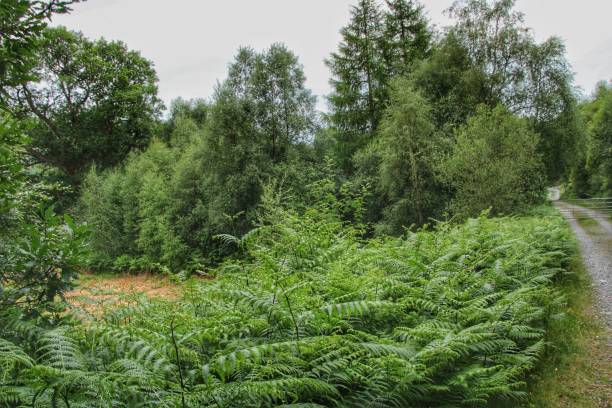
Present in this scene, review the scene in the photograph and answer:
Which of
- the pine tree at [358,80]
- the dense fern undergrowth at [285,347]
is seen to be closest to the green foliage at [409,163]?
the pine tree at [358,80]

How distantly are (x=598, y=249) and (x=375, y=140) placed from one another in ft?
33.0

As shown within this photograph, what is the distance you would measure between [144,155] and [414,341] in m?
23.2

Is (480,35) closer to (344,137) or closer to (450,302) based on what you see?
(344,137)

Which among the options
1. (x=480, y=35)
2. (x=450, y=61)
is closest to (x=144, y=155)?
(x=450, y=61)

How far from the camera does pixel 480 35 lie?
1889 centimetres

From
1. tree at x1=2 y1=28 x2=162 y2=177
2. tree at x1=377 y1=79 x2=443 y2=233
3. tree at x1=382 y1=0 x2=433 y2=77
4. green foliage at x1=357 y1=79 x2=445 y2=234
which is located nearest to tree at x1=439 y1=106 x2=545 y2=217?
green foliage at x1=357 y1=79 x2=445 y2=234

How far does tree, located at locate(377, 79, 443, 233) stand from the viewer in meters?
14.6

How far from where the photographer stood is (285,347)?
7.74 feet

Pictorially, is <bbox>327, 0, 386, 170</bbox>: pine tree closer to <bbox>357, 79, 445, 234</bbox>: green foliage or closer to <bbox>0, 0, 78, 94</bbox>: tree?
<bbox>357, 79, 445, 234</bbox>: green foliage

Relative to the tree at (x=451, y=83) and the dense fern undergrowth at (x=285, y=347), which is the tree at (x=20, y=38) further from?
the tree at (x=451, y=83)

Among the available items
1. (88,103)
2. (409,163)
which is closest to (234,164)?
(409,163)

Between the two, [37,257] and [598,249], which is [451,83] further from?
[37,257]

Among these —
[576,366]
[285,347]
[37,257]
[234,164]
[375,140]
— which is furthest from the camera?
[375,140]

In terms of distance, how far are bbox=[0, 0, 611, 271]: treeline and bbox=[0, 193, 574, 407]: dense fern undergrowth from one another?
8.37m
